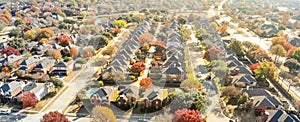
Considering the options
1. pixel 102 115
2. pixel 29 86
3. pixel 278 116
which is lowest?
pixel 278 116

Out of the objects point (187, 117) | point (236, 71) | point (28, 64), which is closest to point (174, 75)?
point (236, 71)

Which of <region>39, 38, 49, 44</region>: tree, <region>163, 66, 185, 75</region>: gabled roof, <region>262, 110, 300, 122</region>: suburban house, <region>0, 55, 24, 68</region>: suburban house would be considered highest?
<region>39, 38, 49, 44</region>: tree

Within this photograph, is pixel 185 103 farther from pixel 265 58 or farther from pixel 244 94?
pixel 265 58

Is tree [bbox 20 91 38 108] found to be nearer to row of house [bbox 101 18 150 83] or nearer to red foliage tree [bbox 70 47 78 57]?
row of house [bbox 101 18 150 83]

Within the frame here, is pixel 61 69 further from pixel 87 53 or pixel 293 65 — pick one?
pixel 293 65

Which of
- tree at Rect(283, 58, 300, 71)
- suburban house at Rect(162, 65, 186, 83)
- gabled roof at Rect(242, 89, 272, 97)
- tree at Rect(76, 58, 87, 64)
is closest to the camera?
gabled roof at Rect(242, 89, 272, 97)

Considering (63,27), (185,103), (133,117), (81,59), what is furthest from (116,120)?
(63,27)

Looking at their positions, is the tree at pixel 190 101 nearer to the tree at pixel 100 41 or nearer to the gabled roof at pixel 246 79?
the gabled roof at pixel 246 79

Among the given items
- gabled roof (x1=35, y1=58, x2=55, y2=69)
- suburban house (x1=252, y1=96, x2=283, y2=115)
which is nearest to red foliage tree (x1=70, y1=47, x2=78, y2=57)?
gabled roof (x1=35, y1=58, x2=55, y2=69)
